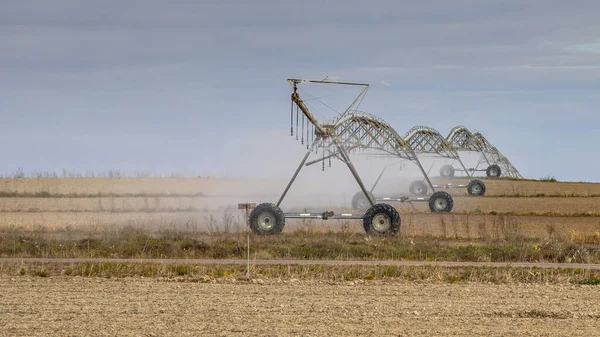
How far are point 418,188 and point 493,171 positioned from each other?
22.3m

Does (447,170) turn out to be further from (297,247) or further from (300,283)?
(300,283)

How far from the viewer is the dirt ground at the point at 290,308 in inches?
564

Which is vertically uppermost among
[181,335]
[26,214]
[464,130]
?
[464,130]

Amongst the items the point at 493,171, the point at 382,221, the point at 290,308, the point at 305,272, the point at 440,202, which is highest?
the point at 493,171

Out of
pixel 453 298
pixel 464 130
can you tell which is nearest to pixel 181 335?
pixel 453 298

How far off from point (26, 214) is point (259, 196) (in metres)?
13.4

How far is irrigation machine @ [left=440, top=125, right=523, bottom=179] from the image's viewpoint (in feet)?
221

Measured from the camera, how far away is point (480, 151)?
2886 inches

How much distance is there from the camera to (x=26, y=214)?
44.4 metres

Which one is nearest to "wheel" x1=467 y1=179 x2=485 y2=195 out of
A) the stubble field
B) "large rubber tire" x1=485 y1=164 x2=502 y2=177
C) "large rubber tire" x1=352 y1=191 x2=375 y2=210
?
"large rubber tire" x1=352 y1=191 x2=375 y2=210

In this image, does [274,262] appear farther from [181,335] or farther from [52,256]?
[181,335]

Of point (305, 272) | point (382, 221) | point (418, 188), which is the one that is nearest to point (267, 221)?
point (382, 221)

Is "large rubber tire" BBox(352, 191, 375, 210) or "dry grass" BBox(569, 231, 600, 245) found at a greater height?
"large rubber tire" BBox(352, 191, 375, 210)

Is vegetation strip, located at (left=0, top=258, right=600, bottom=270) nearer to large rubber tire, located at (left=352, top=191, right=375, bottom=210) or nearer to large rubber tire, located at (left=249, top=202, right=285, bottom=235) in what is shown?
large rubber tire, located at (left=249, top=202, right=285, bottom=235)
